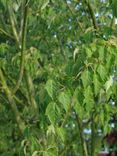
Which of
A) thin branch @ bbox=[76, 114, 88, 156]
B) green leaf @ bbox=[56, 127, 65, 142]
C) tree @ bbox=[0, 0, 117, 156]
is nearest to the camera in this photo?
tree @ bbox=[0, 0, 117, 156]

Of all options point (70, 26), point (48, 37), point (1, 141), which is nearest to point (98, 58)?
point (70, 26)

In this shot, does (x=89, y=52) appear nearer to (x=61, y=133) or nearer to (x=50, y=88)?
(x=50, y=88)

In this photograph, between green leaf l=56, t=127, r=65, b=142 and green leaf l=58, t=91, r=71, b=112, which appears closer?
green leaf l=58, t=91, r=71, b=112

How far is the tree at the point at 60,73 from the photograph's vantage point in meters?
3.04

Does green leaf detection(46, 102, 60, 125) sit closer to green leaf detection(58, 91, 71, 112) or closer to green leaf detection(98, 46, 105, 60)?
green leaf detection(58, 91, 71, 112)

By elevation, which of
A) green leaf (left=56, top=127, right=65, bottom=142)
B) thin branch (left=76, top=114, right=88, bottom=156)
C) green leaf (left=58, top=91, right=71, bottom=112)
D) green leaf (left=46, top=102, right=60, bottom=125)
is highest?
green leaf (left=58, top=91, right=71, bottom=112)

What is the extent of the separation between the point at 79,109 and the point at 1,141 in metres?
7.16

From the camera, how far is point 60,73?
4539mm

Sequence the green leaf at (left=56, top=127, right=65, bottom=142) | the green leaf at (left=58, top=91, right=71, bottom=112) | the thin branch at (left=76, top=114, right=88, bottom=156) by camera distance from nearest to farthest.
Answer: the green leaf at (left=58, top=91, right=71, bottom=112)
the green leaf at (left=56, top=127, right=65, bottom=142)
the thin branch at (left=76, top=114, right=88, bottom=156)

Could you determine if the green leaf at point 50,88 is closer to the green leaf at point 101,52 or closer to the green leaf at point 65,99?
the green leaf at point 65,99

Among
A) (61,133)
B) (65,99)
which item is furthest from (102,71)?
(61,133)

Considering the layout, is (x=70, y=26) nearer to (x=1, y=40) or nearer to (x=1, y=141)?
(x=1, y=40)

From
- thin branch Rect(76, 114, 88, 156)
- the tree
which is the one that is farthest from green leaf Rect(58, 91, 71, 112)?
thin branch Rect(76, 114, 88, 156)

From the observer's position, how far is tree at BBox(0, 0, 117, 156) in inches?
120
